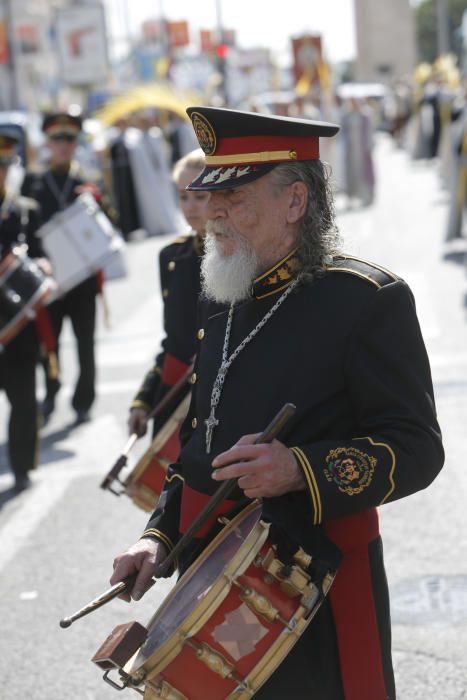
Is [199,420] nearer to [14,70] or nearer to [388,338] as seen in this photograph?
[388,338]

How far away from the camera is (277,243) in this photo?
2.98 meters

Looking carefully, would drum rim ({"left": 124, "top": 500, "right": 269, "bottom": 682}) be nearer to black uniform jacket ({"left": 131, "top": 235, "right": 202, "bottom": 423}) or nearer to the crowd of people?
the crowd of people

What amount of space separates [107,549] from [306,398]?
11.7 ft

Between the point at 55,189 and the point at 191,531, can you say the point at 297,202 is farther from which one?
the point at 55,189

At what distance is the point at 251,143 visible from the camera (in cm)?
292

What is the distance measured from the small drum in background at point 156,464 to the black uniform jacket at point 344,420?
56.8 inches

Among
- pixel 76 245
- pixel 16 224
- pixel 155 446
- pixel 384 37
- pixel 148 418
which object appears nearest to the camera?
pixel 155 446

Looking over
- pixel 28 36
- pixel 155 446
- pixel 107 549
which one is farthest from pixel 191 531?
pixel 28 36

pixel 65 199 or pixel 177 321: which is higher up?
pixel 177 321

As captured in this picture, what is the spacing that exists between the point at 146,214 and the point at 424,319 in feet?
36.9

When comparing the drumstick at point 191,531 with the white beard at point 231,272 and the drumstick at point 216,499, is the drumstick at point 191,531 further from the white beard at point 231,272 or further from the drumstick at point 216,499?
the white beard at point 231,272

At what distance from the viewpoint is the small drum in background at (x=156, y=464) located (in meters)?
4.50

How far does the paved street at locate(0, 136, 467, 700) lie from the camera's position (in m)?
4.77

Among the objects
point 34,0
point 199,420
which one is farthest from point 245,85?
point 199,420
